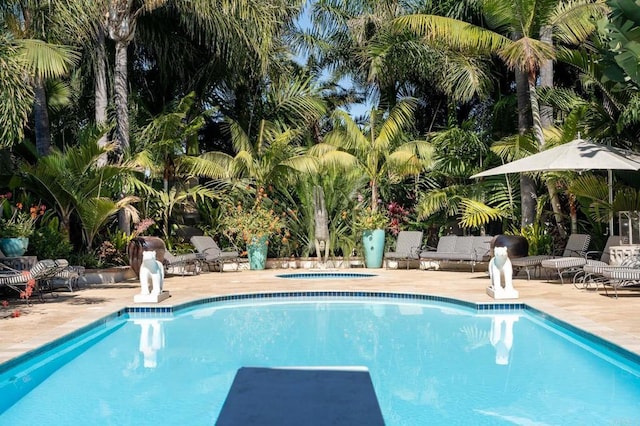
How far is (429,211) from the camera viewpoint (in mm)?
15867

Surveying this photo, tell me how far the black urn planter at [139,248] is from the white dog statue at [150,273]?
3.75 metres

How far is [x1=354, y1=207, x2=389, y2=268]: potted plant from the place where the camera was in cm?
1619

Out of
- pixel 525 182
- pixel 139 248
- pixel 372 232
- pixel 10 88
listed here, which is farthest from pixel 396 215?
pixel 10 88

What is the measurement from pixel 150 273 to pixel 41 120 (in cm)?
632

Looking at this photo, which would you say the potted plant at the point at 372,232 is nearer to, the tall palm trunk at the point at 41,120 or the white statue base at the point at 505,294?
the white statue base at the point at 505,294

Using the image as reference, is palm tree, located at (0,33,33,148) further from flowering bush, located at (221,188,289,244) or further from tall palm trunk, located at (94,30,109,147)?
flowering bush, located at (221,188,289,244)

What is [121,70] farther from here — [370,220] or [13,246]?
[370,220]

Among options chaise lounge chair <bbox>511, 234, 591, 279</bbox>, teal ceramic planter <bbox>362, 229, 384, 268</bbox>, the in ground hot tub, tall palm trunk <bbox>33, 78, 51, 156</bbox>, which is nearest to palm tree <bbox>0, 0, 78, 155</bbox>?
tall palm trunk <bbox>33, 78, 51, 156</bbox>

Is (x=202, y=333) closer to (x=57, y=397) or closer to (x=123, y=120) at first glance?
(x=57, y=397)

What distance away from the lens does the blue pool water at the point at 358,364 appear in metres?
4.88

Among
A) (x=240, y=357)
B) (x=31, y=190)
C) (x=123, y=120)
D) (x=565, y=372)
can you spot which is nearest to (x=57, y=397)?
(x=240, y=357)

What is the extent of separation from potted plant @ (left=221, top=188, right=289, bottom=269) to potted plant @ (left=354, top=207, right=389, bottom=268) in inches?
74.6

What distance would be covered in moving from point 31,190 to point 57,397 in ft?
27.5

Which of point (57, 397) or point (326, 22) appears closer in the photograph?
point (57, 397)
